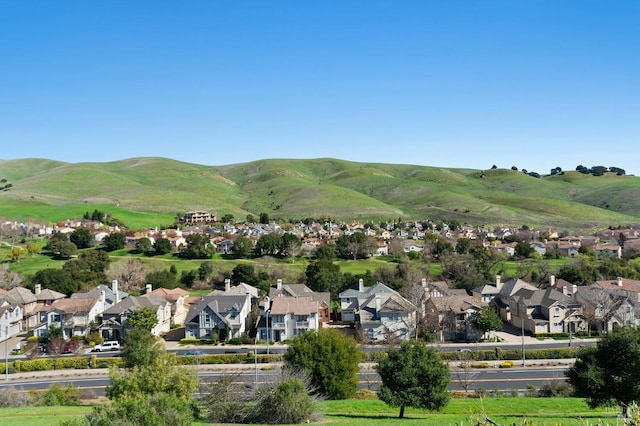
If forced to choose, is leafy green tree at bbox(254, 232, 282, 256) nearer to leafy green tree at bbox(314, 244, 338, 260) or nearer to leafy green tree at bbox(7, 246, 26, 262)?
leafy green tree at bbox(314, 244, 338, 260)

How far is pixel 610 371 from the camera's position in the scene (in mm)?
27203

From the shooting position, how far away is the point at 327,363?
33.0 m

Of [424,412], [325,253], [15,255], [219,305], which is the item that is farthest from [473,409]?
[15,255]

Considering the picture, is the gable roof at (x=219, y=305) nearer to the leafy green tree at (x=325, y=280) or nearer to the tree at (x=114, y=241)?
the leafy green tree at (x=325, y=280)

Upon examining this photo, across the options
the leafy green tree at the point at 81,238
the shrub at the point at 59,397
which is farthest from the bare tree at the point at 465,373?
the leafy green tree at the point at 81,238

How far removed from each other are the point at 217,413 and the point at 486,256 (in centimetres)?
7259

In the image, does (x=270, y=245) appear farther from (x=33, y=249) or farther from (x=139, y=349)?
(x=139, y=349)

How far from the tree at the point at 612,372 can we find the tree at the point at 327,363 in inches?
517

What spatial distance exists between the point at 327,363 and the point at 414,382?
7.36 meters

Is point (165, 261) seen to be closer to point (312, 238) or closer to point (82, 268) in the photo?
point (82, 268)

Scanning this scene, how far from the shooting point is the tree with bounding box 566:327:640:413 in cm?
2664

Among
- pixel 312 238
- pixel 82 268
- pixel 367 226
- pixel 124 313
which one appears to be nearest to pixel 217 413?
pixel 124 313

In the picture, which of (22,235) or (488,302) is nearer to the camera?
(488,302)

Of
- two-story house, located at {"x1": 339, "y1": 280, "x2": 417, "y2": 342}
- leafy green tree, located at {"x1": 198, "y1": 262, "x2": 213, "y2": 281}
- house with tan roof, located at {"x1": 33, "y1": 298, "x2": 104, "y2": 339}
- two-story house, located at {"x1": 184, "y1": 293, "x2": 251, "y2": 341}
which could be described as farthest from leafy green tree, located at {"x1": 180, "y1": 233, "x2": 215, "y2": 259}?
two-story house, located at {"x1": 339, "y1": 280, "x2": 417, "y2": 342}
